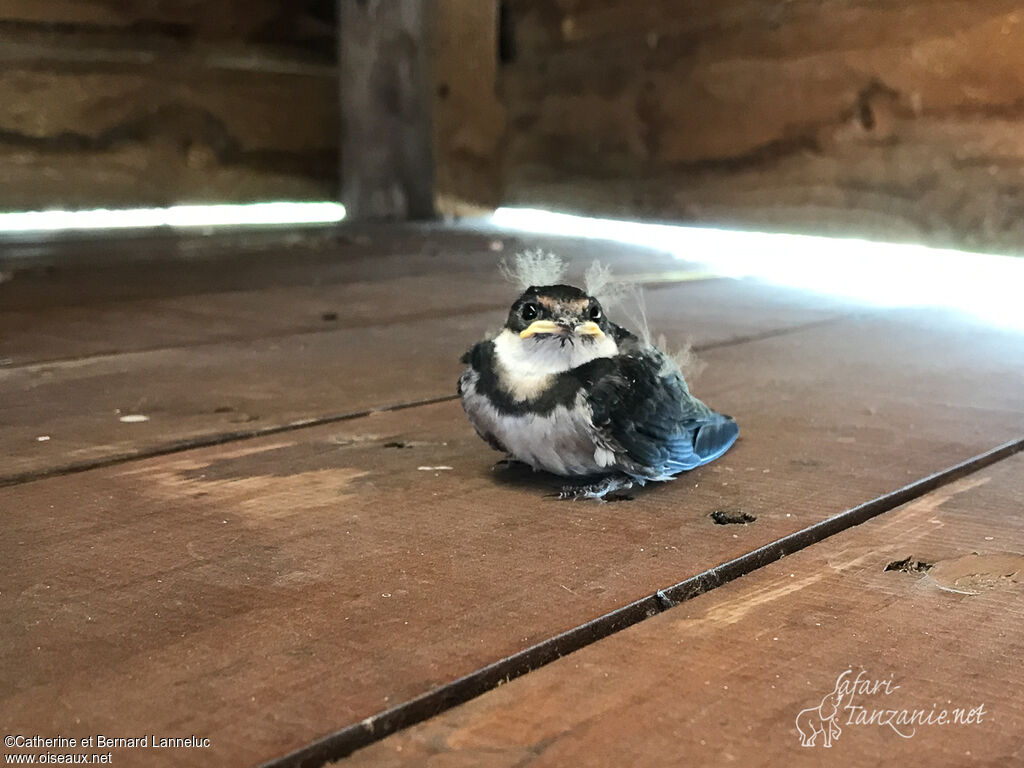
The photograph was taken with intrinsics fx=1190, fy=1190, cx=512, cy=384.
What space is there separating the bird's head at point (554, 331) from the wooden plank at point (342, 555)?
142 millimetres

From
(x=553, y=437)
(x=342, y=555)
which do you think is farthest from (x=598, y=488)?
(x=342, y=555)

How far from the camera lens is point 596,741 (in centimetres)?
73

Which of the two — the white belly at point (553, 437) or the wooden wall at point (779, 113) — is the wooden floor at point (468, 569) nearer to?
the white belly at point (553, 437)

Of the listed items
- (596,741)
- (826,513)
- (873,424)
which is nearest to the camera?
(596,741)

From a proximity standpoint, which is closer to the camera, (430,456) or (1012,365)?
(430,456)

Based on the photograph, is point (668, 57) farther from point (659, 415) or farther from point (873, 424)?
point (659, 415)

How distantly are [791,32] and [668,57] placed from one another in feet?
1.70

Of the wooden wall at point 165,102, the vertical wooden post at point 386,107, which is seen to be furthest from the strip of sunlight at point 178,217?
the vertical wooden post at point 386,107

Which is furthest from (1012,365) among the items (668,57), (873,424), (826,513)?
(668,57)

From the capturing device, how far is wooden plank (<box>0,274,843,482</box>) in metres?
1.51

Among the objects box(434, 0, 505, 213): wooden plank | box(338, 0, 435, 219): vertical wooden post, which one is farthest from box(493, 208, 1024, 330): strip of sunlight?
box(338, 0, 435, 219): vertical wooden post

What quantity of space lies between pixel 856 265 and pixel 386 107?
1.99m

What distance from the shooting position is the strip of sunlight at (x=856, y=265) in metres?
2.96

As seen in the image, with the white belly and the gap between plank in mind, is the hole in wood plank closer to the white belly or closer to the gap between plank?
the gap between plank
